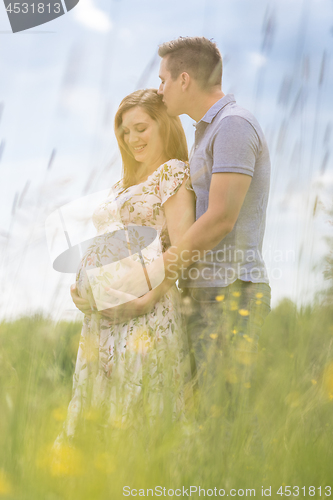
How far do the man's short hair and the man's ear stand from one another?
0.02 m

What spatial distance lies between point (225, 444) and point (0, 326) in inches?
30.1

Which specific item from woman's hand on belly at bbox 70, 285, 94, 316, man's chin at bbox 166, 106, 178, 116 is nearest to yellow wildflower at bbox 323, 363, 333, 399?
woman's hand on belly at bbox 70, 285, 94, 316

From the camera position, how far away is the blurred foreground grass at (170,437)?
0.90 metres

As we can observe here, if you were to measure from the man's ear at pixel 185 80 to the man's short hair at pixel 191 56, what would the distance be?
0.05 ft

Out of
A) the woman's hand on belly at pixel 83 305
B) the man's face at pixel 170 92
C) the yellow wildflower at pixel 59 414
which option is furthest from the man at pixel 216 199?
the yellow wildflower at pixel 59 414

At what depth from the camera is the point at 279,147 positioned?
4.68 ft

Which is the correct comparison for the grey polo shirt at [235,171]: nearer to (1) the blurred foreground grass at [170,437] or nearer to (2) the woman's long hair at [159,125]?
(2) the woman's long hair at [159,125]

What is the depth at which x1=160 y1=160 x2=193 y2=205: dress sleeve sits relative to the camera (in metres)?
1.70

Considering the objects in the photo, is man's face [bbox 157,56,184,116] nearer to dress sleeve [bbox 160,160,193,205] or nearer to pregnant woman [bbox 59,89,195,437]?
pregnant woman [bbox 59,89,195,437]

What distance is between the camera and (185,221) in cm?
166

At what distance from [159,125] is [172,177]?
0.33m

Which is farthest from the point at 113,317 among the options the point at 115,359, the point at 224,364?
the point at 224,364

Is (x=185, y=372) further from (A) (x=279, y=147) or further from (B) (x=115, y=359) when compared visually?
(A) (x=279, y=147)

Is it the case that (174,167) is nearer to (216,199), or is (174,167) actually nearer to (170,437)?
(216,199)
